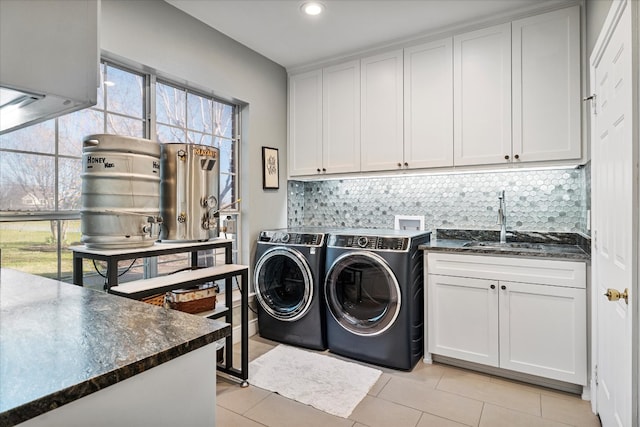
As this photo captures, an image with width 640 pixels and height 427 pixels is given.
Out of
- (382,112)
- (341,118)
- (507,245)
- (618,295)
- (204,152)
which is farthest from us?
(341,118)

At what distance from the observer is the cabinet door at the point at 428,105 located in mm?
2793

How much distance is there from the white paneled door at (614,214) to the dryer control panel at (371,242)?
3.61ft

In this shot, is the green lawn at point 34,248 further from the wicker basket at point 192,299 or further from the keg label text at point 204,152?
the keg label text at point 204,152

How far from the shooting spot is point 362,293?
2.74 m

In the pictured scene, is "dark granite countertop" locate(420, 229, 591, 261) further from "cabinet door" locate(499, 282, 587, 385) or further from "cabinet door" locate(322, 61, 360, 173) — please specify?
"cabinet door" locate(322, 61, 360, 173)

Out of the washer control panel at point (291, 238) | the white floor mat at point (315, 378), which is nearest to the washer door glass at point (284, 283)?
the washer control panel at point (291, 238)

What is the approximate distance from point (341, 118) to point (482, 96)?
1.19 meters

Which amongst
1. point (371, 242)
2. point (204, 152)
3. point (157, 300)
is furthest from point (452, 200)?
point (157, 300)

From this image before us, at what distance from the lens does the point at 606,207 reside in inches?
65.7

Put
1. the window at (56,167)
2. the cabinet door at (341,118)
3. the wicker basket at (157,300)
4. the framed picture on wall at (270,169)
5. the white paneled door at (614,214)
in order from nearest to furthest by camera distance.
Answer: the white paneled door at (614,214) → the window at (56,167) → the wicker basket at (157,300) → the cabinet door at (341,118) → the framed picture on wall at (270,169)

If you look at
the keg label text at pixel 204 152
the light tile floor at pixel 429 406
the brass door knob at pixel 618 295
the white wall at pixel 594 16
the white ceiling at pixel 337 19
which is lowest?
the light tile floor at pixel 429 406

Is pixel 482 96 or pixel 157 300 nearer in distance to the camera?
pixel 157 300

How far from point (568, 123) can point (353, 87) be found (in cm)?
169

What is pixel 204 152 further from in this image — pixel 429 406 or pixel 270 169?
pixel 429 406
